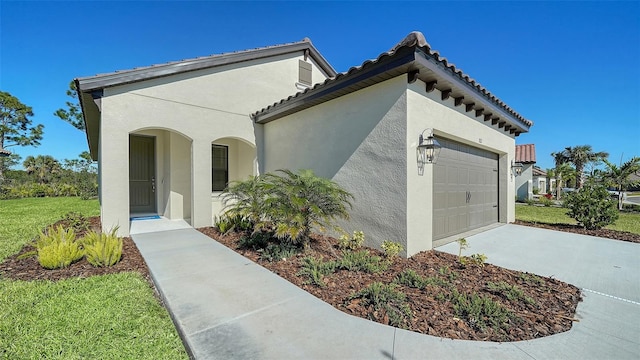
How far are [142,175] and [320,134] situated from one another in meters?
7.33

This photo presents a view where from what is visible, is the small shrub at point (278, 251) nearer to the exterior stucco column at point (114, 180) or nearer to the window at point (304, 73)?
the exterior stucco column at point (114, 180)

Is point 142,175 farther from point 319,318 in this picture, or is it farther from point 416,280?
point 416,280

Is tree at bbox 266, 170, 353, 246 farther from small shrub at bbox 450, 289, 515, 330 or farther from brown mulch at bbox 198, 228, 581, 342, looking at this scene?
small shrub at bbox 450, 289, 515, 330

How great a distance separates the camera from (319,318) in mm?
2797

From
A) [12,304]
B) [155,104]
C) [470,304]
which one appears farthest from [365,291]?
[155,104]

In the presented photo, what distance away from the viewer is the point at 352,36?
9.03m

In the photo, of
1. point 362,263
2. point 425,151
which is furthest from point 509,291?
point 425,151

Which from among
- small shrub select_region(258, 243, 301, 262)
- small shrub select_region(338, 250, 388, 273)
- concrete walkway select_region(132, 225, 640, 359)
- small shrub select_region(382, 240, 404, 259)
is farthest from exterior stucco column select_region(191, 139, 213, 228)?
small shrub select_region(382, 240, 404, 259)

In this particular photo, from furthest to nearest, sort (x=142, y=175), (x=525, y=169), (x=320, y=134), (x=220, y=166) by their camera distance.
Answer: (x=525, y=169) → (x=220, y=166) → (x=142, y=175) → (x=320, y=134)

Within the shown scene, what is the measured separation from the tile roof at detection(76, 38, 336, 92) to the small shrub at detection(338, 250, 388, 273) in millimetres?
6927

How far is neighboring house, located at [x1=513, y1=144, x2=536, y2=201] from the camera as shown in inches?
803

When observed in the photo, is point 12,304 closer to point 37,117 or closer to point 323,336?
point 323,336

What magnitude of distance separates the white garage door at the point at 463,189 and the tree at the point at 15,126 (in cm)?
3523

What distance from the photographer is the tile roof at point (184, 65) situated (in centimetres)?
590
